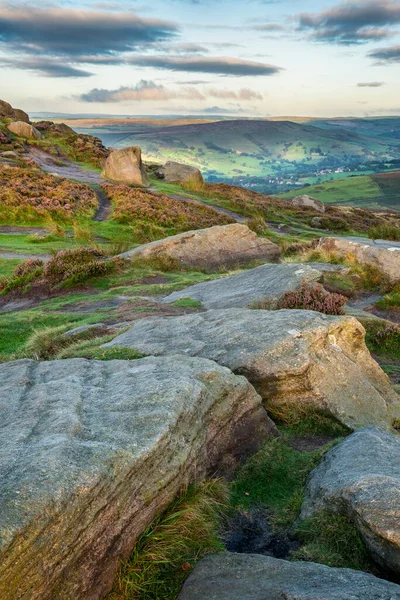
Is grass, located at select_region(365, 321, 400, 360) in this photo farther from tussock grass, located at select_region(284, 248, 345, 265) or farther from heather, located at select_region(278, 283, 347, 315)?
tussock grass, located at select_region(284, 248, 345, 265)

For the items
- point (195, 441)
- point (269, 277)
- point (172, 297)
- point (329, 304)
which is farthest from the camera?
point (172, 297)

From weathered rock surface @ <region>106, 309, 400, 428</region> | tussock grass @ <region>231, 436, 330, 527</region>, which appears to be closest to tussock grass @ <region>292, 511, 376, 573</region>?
tussock grass @ <region>231, 436, 330, 527</region>

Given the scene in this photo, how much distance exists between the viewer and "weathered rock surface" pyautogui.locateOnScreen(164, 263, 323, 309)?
14328mm

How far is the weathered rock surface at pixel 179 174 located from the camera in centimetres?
6506

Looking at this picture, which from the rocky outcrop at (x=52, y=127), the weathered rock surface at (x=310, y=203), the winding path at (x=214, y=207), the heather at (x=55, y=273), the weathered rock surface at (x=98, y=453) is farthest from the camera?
the rocky outcrop at (x=52, y=127)

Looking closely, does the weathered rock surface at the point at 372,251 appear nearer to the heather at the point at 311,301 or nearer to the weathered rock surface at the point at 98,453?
the heather at the point at 311,301

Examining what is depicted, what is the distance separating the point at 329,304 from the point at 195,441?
8402mm

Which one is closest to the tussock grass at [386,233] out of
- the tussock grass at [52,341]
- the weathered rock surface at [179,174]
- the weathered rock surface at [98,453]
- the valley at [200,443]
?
the valley at [200,443]

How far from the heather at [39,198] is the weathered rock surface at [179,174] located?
21.0m

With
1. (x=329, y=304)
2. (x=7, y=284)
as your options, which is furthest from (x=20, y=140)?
(x=329, y=304)

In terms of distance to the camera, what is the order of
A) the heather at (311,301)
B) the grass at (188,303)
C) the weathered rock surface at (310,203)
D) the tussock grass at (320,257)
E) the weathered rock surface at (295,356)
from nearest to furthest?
the weathered rock surface at (295,356), the heather at (311,301), the grass at (188,303), the tussock grass at (320,257), the weathered rock surface at (310,203)

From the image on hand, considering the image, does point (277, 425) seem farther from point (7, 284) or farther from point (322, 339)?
point (7, 284)

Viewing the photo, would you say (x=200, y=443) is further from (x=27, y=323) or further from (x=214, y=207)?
(x=214, y=207)

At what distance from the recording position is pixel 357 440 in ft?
25.0
